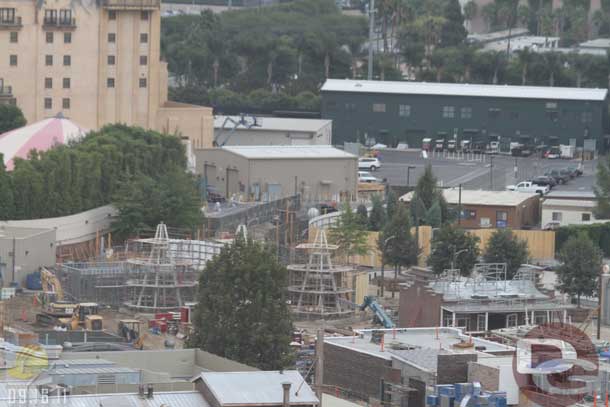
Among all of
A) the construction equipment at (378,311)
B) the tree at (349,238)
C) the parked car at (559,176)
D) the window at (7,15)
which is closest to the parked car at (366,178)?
the parked car at (559,176)

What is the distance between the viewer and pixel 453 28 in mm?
123375

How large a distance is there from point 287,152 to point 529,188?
26.5 feet

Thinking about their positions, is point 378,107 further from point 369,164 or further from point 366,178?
point 366,178

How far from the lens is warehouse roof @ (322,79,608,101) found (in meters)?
93.6

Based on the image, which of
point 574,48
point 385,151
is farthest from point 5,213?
point 574,48

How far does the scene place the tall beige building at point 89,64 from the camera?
8294 cm

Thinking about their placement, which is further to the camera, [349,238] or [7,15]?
[7,15]

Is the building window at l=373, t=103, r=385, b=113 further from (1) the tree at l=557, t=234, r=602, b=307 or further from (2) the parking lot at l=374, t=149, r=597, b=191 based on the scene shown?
(1) the tree at l=557, t=234, r=602, b=307

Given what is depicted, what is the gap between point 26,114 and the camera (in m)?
82.6

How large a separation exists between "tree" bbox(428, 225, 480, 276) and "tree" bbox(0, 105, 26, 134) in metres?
26.8

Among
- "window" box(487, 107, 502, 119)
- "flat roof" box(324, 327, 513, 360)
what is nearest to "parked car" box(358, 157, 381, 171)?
"window" box(487, 107, 502, 119)

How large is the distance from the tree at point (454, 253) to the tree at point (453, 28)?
2593 inches

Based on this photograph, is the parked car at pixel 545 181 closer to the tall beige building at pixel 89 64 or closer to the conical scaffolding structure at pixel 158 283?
the tall beige building at pixel 89 64

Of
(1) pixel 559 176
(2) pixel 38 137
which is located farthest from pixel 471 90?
(2) pixel 38 137
